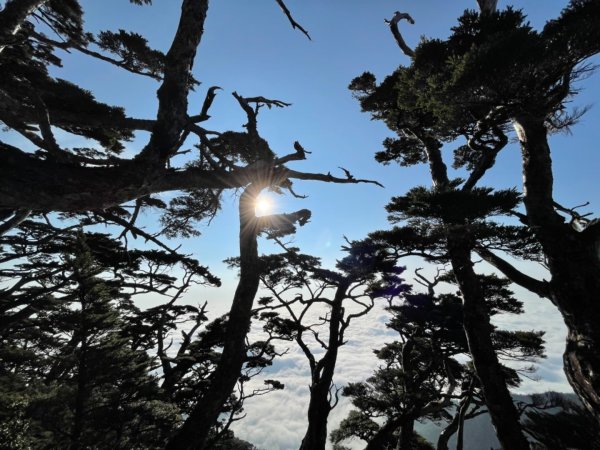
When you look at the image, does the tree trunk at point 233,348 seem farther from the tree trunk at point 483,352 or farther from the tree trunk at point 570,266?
the tree trunk at point 570,266

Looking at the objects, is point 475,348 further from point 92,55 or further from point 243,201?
point 92,55

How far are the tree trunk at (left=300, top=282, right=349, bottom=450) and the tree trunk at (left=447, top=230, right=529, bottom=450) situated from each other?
4.14 metres

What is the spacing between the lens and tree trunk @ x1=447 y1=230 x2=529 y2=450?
5.61m

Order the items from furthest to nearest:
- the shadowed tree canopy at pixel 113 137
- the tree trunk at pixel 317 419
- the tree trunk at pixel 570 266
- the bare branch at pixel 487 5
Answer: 1. the tree trunk at pixel 317 419
2. the bare branch at pixel 487 5
3. the tree trunk at pixel 570 266
4. the shadowed tree canopy at pixel 113 137

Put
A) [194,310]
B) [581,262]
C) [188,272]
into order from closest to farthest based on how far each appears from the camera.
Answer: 1. [581,262]
2. [188,272]
3. [194,310]

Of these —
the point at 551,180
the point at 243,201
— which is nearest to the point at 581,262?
the point at 551,180

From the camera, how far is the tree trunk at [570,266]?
13.7 feet

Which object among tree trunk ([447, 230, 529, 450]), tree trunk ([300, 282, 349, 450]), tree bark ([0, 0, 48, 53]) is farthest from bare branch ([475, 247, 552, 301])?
tree bark ([0, 0, 48, 53])

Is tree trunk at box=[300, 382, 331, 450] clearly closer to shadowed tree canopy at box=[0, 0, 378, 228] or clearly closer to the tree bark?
shadowed tree canopy at box=[0, 0, 378, 228]

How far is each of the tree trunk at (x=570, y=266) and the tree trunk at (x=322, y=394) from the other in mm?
5905

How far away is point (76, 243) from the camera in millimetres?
8680

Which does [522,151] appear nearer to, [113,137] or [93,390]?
[113,137]

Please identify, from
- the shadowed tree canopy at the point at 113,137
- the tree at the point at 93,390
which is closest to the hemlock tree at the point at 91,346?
the tree at the point at 93,390

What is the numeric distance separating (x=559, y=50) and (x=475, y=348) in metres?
5.92
